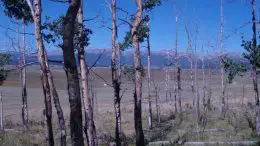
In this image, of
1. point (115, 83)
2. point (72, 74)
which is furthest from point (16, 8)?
point (72, 74)

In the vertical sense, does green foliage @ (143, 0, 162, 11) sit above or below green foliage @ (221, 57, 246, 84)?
above

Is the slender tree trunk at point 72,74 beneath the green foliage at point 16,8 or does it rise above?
beneath

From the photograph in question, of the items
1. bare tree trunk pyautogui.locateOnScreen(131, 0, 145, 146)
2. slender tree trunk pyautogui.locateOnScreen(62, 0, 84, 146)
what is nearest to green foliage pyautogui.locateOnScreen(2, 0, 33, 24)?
bare tree trunk pyautogui.locateOnScreen(131, 0, 145, 146)

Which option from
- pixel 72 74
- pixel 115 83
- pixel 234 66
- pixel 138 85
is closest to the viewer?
pixel 72 74

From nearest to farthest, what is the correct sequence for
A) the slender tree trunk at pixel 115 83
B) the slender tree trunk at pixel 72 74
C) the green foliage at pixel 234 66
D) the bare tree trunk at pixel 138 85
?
the slender tree trunk at pixel 72 74 → the bare tree trunk at pixel 138 85 → the slender tree trunk at pixel 115 83 → the green foliage at pixel 234 66

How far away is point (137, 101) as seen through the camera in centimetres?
1595

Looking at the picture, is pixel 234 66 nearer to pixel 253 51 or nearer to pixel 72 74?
pixel 253 51

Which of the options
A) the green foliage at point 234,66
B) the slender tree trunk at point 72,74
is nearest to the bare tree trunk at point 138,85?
the green foliage at point 234,66

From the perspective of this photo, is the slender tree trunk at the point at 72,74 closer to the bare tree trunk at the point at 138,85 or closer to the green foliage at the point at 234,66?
the bare tree trunk at the point at 138,85

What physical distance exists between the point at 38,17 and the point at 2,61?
11818 millimetres

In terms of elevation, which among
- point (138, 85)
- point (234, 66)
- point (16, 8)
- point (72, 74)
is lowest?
point (138, 85)

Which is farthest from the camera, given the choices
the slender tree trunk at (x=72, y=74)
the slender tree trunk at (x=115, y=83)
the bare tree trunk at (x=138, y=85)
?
the slender tree trunk at (x=115, y=83)

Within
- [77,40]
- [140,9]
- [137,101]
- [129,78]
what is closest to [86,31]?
[77,40]

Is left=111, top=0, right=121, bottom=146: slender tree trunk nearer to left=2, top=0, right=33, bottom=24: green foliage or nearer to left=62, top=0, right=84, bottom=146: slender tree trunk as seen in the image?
left=2, top=0, right=33, bottom=24: green foliage
